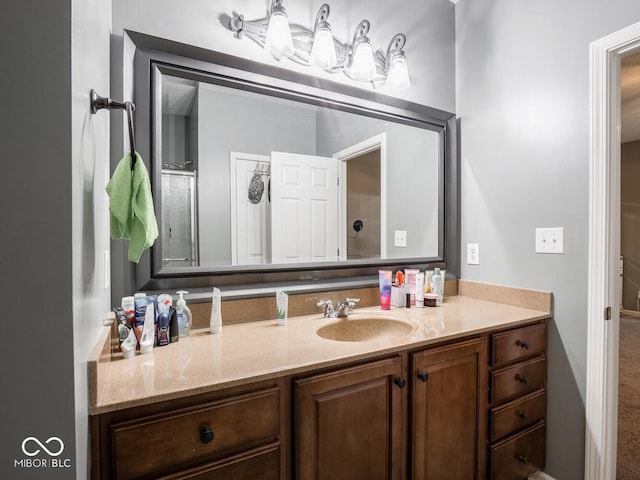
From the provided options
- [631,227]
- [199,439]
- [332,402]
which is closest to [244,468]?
[199,439]

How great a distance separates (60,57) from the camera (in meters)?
0.55

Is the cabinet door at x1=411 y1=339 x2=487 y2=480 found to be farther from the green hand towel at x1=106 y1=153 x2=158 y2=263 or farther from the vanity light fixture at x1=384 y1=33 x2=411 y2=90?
the vanity light fixture at x1=384 y1=33 x2=411 y2=90

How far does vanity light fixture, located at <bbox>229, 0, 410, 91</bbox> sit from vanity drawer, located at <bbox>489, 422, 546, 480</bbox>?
1.75m

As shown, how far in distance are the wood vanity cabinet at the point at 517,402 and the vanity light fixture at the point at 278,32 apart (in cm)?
147

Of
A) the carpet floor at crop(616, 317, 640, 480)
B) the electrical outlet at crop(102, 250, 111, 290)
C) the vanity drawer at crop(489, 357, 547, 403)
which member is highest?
the electrical outlet at crop(102, 250, 111, 290)

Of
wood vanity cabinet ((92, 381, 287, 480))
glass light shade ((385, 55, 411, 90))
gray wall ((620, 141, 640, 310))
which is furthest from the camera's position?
gray wall ((620, 141, 640, 310))

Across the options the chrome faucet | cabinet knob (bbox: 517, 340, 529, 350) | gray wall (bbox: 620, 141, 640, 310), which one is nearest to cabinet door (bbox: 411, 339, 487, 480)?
cabinet knob (bbox: 517, 340, 529, 350)

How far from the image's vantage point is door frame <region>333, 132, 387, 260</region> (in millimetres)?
1749

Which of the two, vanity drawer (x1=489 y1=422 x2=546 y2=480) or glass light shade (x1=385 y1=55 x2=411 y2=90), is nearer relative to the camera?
vanity drawer (x1=489 y1=422 x2=546 y2=480)

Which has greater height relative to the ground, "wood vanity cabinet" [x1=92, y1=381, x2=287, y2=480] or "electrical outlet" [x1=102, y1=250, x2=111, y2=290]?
Result: "electrical outlet" [x1=102, y1=250, x2=111, y2=290]

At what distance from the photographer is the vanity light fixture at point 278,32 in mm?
1383

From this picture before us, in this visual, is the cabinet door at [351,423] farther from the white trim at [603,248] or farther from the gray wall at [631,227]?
the gray wall at [631,227]

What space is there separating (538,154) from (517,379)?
3.42 feet

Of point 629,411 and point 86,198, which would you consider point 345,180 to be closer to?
point 86,198
